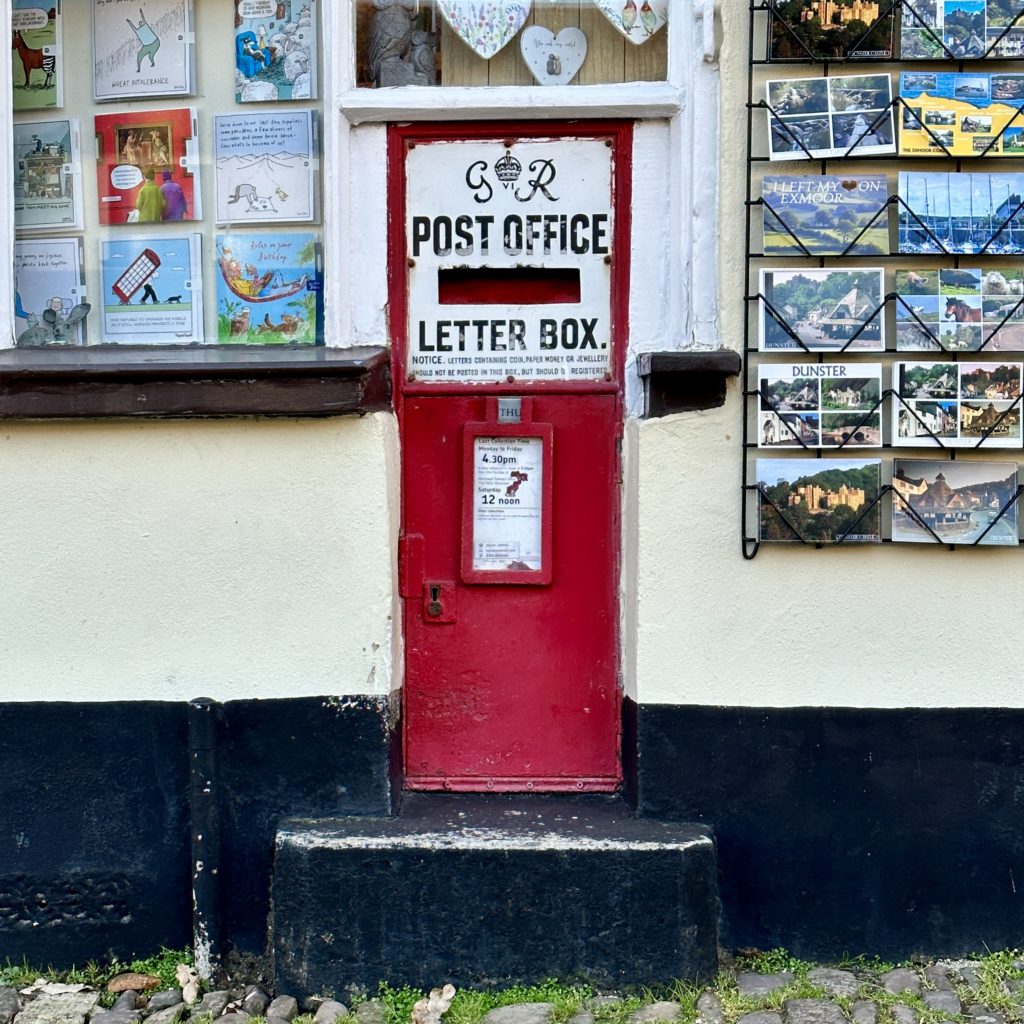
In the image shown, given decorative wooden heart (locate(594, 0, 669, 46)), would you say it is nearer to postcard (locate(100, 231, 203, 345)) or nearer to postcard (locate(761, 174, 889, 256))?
postcard (locate(761, 174, 889, 256))

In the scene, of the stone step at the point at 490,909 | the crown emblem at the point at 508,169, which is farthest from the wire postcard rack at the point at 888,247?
the stone step at the point at 490,909

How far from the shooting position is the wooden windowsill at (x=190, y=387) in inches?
140

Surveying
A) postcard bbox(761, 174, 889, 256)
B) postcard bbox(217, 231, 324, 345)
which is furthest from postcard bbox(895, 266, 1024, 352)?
postcard bbox(217, 231, 324, 345)

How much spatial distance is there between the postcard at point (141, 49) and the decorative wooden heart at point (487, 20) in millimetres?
885

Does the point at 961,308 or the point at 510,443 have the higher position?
the point at 961,308

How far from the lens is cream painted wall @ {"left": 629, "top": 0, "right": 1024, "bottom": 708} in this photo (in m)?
3.67

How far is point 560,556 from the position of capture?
3.88m

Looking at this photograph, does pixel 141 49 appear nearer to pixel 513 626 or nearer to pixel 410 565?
pixel 410 565

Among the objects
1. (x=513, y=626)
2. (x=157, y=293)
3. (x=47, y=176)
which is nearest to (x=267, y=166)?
(x=157, y=293)

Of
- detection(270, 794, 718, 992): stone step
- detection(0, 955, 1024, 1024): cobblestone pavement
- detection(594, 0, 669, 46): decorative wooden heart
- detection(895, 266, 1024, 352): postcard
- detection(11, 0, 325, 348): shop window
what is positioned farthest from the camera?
detection(11, 0, 325, 348): shop window

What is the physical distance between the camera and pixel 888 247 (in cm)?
362

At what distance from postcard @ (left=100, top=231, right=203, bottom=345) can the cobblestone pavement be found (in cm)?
212

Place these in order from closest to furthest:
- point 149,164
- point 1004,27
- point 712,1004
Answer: point 712,1004 < point 1004,27 < point 149,164

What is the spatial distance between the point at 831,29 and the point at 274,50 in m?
1.80
